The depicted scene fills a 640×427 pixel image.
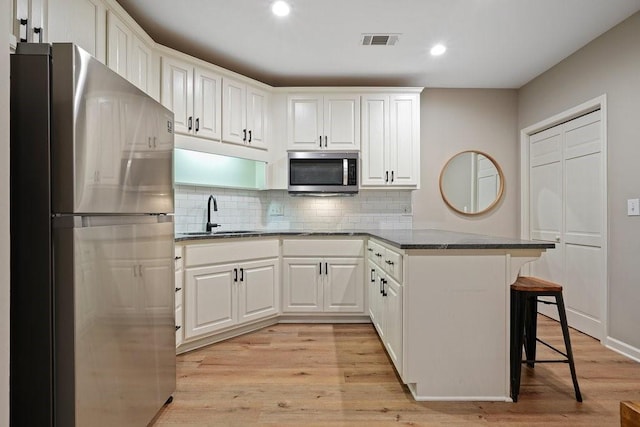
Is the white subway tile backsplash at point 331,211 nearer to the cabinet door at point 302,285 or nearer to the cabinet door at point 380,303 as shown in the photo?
the cabinet door at point 302,285

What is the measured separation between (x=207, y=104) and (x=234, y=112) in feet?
0.99

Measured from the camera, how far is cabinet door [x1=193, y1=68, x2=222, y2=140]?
10.2ft

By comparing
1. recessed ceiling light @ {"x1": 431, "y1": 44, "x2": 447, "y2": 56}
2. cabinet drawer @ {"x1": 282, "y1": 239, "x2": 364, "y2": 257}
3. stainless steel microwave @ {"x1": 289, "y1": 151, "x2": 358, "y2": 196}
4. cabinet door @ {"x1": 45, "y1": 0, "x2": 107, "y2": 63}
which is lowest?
cabinet drawer @ {"x1": 282, "y1": 239, "x2": 364, "y2": 257}

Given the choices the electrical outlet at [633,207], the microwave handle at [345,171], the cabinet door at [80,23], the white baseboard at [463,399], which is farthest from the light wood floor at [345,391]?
the cabinet door at [80,23]

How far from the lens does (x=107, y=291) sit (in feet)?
4.44

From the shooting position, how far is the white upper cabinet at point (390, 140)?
12.6ft

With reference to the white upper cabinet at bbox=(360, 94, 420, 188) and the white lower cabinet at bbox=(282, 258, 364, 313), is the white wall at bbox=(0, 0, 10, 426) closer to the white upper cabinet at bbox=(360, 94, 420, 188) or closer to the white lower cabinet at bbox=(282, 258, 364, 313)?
the white lower cabinet at bbox=(282, 258, 364, 313)

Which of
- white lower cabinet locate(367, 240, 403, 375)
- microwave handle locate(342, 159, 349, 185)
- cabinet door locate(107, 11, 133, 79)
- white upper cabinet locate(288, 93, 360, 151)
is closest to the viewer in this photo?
white lower cabinet locate(367, 240, 403, 375)

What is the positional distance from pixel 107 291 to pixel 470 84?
13.6 feet

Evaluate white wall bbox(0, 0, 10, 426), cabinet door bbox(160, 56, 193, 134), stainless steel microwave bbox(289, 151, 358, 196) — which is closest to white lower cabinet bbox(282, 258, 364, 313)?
stainless steel microwave bbox(289, 151, 358, 196)

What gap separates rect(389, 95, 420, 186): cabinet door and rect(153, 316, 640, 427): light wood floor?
1.82 meters

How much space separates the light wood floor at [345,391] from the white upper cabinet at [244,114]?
194cm

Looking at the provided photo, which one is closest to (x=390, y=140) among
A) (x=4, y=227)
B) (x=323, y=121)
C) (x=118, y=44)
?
(x=323, y=121)

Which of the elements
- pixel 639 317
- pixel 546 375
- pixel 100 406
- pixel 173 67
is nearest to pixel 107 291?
pixel 100 406
